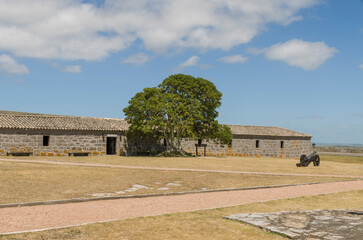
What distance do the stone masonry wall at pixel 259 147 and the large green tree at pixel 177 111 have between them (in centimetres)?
558

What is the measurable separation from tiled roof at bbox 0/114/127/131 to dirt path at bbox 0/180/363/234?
23.5m

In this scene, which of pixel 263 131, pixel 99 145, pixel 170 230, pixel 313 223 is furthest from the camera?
pixel 263 131

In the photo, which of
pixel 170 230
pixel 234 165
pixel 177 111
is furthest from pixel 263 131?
pixel 170 230

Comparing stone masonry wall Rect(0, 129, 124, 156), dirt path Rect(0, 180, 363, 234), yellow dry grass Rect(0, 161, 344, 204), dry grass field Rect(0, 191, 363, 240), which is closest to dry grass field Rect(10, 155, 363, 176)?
stone masonry wall Rect(0, 129, 124, 156)

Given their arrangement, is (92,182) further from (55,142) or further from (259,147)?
(259,147)

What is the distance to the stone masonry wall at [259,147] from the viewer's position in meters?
43.2

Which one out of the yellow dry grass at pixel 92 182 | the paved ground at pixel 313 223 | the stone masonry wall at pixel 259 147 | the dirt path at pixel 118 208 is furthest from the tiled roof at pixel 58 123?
the paved ground at pixel 313 223

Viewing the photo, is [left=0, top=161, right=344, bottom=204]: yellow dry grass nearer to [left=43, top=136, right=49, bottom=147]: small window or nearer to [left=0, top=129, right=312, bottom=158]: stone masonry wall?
[left=0, top=129, right=312, bottom=158]: stone masonry wall

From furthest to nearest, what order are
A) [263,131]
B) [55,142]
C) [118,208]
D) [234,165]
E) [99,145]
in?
1. [263,131]
2. [99,145]
3. [55,142]
4. [234,165]
5. [118,208]

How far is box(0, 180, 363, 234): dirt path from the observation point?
7.75 metres

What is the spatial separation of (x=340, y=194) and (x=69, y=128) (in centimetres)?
2602

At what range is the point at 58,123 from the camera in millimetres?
34094

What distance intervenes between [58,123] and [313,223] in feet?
99.5

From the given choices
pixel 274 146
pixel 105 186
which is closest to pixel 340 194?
pixel 105 186
